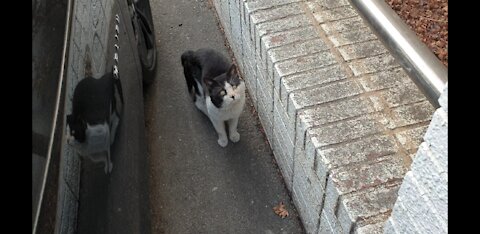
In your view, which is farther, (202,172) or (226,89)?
(202,172)

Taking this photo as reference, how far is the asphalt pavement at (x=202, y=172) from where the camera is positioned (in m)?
2.45

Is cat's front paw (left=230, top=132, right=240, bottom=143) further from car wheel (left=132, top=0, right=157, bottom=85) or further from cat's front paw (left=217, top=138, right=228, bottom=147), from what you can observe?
car wheel (left=132, top=0, right=157, bottom=85)

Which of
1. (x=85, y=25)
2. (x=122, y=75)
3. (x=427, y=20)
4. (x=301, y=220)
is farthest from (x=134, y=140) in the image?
(x=427, y=20)

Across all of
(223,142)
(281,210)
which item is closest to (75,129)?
(281,210)

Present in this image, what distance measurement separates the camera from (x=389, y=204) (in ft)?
5.07

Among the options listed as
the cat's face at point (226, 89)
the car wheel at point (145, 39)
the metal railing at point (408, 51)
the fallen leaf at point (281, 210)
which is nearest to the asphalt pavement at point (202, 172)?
the fallen leaf at point (281, 210)

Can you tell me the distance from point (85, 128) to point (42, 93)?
249mm

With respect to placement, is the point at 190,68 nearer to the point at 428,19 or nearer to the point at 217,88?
the point at 217,88

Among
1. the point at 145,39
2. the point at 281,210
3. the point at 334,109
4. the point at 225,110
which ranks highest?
the point at 334,109

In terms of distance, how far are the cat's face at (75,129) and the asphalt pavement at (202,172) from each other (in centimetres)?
120

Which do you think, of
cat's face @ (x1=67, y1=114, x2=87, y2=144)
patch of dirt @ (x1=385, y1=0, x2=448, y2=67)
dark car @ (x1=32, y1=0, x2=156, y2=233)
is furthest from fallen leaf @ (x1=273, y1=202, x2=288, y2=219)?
cat's face @ (x1=67, y1=114, x2=87, y2=144)

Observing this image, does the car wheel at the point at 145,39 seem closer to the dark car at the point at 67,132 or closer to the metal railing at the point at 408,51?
the dark car at the point at 67,132

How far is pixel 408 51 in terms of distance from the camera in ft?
6.11

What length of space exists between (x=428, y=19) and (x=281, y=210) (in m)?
1.32
